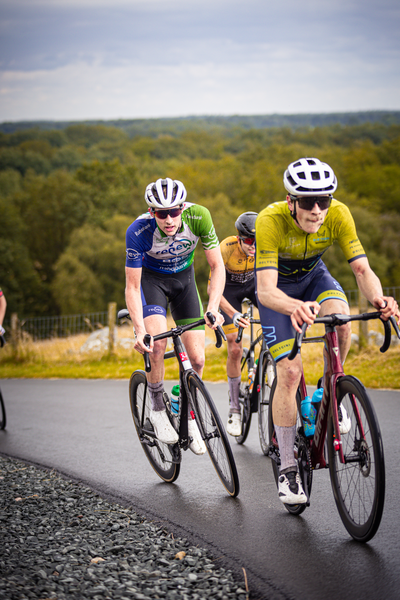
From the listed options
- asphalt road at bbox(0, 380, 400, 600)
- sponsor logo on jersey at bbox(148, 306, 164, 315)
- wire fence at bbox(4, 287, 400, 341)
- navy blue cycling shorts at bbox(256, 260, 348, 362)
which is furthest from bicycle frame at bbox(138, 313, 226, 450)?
wire fence at bbox(4, 287, 400, 341)

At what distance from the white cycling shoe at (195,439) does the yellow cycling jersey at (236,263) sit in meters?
1.99

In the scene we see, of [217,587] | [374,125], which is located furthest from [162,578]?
[374,125]

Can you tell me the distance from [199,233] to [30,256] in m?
60.3

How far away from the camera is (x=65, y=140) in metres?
108

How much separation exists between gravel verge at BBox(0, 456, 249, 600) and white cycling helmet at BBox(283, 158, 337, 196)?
230cm

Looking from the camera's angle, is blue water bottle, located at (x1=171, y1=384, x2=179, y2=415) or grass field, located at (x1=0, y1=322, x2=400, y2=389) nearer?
blue water bottle, located at (x1=171, y1=384, x2=179, y2=415)

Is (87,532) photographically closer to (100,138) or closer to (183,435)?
(183,435)

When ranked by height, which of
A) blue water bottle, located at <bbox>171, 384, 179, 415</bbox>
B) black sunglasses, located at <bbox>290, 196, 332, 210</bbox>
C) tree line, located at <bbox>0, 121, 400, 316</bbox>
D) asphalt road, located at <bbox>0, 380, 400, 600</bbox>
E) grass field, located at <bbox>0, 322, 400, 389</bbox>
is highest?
tree line, located at <bbox>0, 121, 400, 316</bbox>

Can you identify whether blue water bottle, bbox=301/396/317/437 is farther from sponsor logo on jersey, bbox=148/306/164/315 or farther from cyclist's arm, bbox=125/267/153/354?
sponsor logo on jersey, bbox=148/306/164/315

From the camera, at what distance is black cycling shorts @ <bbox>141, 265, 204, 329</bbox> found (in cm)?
527

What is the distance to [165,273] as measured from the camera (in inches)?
211

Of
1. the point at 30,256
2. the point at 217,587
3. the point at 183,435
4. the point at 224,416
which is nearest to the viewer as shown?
the point at 217,587

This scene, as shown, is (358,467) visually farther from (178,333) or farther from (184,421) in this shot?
(178,333)

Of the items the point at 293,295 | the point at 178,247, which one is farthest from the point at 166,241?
the point at 293,295
